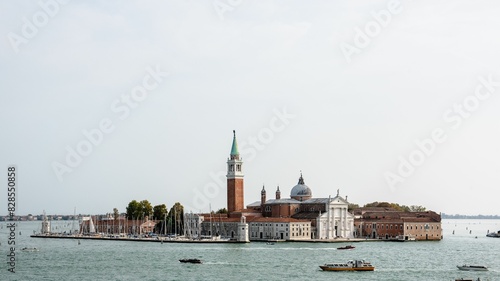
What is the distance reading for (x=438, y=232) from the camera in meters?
66.3

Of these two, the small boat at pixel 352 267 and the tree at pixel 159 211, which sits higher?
A: the tree at pixel 159 211

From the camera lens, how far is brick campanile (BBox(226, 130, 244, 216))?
69312 millimetres

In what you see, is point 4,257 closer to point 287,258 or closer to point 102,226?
point 287,258

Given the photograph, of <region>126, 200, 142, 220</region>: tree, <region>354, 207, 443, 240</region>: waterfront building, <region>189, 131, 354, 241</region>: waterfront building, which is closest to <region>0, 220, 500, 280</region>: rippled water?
<region>189, 131, 354, 241</region>: waterfront building

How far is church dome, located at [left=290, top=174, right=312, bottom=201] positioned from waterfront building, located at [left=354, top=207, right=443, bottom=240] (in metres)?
4.84

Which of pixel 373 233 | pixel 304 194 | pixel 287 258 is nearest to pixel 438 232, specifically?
pixel 373 233

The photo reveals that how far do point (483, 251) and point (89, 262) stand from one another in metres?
24.5

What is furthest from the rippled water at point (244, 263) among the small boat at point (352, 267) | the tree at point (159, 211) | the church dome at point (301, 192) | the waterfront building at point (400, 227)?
the tree at point (159, 211)

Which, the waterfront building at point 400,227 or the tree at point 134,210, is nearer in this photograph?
the waterfront building at point 400,227

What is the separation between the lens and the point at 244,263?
39500mm

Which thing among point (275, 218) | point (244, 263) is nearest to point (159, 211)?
point (275, 218)

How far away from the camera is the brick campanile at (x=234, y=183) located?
6931cm

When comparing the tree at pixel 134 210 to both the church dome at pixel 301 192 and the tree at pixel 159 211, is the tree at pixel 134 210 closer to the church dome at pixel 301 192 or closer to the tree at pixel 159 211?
the tree at pixel 159 211

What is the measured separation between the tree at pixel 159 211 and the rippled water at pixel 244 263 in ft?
76.5
